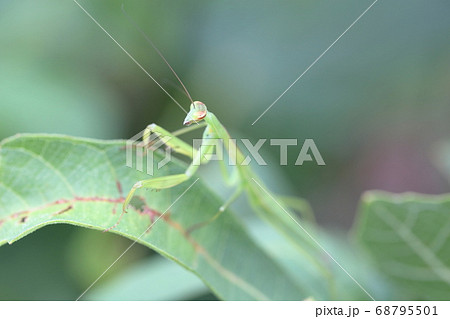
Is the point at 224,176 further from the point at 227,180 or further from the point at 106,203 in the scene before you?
the point at 106,203

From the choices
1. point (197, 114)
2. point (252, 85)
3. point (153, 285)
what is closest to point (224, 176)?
point (197, 114)

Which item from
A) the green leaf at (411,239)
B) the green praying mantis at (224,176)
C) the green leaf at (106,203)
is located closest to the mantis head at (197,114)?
the green praying mantis at (224,176)

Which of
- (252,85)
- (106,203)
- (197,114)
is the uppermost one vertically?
(252,85)

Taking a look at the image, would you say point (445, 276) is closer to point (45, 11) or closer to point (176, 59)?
point (176, 59)

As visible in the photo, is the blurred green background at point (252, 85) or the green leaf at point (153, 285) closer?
the green leaf at point (153, 285)

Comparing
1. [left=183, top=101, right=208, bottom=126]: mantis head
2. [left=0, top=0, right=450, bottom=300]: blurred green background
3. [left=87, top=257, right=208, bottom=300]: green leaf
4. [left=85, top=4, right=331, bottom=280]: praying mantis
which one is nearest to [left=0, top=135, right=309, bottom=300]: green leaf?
[left=85, top=4, right=331, bottom=280]: praying mantis

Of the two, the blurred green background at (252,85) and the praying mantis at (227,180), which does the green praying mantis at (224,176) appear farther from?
the blurred green background at (252,85)

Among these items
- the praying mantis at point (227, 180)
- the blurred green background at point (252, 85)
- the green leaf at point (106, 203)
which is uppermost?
the blurred green background at point (252, 85)
